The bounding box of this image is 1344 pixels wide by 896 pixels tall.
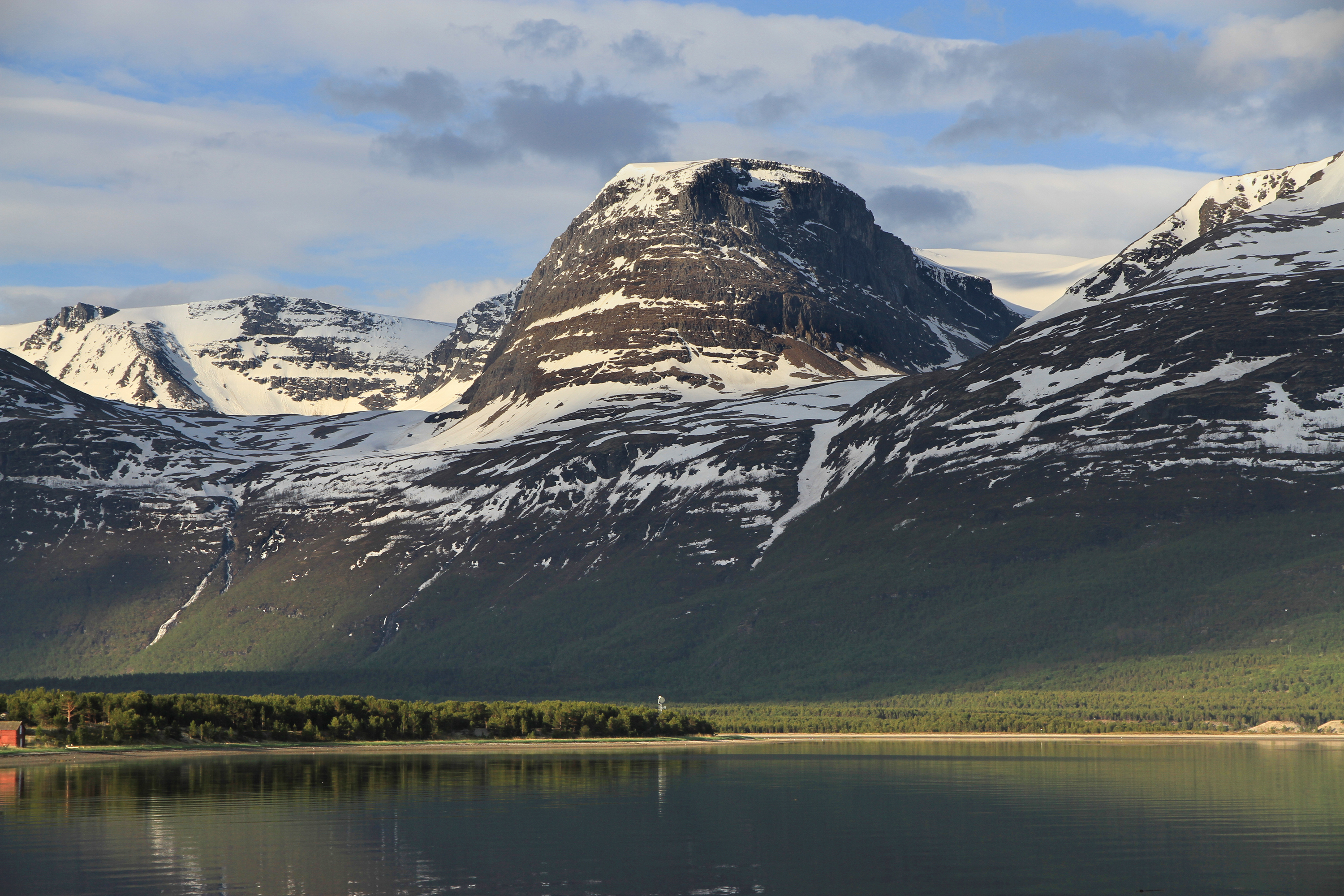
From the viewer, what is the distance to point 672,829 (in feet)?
311

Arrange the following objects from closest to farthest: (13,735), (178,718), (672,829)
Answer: (672,829)
(13,735)
(178,718)

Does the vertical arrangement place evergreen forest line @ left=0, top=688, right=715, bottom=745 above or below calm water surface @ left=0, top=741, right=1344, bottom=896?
above

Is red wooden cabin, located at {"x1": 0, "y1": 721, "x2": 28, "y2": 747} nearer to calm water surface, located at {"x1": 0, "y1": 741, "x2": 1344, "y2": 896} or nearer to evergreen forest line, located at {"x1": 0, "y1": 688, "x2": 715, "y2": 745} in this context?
evergreen forest line, located at {"x1": 0, "y1": 688, "x2": 715, "y2": 745}

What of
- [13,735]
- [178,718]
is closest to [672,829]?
[13,735]

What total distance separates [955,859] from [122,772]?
267ft

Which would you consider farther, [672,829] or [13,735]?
[13,735]

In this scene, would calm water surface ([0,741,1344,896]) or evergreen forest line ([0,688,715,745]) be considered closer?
calm water surface ([0,741,1344,896])

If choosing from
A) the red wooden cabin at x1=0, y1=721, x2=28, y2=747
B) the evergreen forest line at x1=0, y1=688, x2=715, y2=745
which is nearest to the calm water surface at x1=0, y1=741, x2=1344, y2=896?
the red wooden cabin at x1=0, y1=721, x2=28, y2=747

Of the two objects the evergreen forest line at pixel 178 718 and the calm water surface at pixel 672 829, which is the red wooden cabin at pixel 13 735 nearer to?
the evergreen forest line at pixel 178 718

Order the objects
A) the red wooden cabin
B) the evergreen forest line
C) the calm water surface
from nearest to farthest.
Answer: the calm water surface < the red wooden cabin < the evergreen forest line

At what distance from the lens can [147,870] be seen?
75.1m

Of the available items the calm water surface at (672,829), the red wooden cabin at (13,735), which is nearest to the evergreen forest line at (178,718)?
the red wooden cabin at (13,735)

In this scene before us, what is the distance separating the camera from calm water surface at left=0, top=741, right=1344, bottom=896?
241ft

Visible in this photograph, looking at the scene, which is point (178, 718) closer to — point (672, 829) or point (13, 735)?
point (13, 735)
